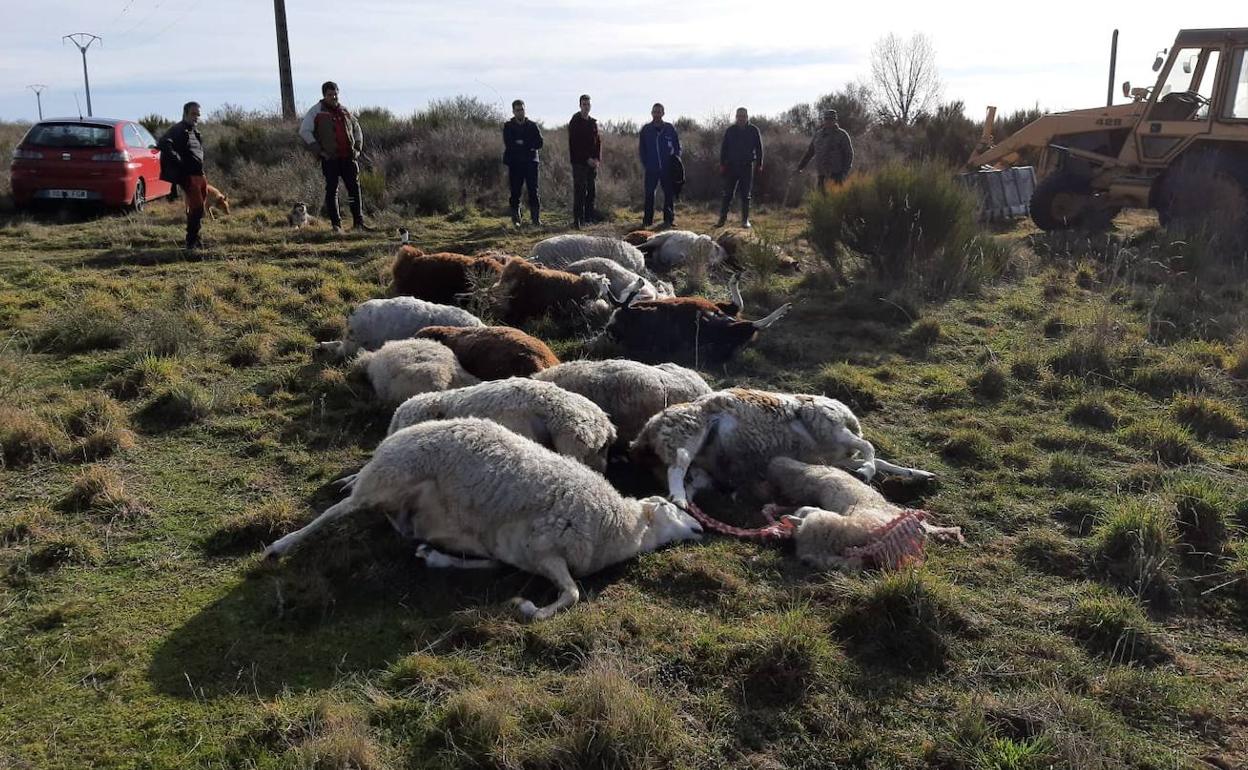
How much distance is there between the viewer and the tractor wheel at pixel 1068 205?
15.6m

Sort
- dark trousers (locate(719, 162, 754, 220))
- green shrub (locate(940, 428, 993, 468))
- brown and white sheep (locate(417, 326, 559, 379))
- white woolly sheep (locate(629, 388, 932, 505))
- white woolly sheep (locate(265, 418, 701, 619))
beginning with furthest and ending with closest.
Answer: dark trousers (locate(719, 162, 754, 220)) → brown and white sheep (locate(417, 326, 559, 379)) → green shrub (locate(940, 428, 993, 468)) → white woolly sheep (locate(629, 388, 932, 505)) → white woolly sheep (locate(265, 418, 701, 619))

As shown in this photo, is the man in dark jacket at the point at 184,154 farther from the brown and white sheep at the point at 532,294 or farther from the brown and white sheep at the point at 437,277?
the brown and white sheep at the point at 532,294

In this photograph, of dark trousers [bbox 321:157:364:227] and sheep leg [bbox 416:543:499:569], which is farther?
dark trousers [bbox 321:157:364:227]

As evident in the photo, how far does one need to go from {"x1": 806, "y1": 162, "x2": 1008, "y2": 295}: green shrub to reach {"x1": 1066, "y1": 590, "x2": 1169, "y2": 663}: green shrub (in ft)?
23.6

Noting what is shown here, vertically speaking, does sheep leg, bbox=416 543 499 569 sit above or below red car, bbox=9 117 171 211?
below

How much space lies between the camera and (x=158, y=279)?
1046 cm

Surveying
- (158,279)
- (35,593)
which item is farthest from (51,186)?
(35,593)

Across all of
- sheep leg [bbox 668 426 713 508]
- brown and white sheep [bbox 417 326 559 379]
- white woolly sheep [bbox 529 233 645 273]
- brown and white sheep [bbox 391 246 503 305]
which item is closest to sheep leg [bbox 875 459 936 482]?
sheep leg [bbox 668 426 713 508]

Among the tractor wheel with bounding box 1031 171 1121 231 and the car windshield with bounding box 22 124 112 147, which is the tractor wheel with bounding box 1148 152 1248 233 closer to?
the tractor wheel with bounding box 1031 171 1121 231

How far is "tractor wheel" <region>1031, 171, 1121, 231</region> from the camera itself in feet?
51.3

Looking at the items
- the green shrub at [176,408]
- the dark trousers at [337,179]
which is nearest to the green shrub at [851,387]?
the green shrub at [176,408]

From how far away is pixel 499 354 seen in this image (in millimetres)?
6406

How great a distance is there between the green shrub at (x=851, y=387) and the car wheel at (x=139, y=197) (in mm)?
13219

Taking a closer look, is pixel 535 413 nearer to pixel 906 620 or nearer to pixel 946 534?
pixel 906 620
